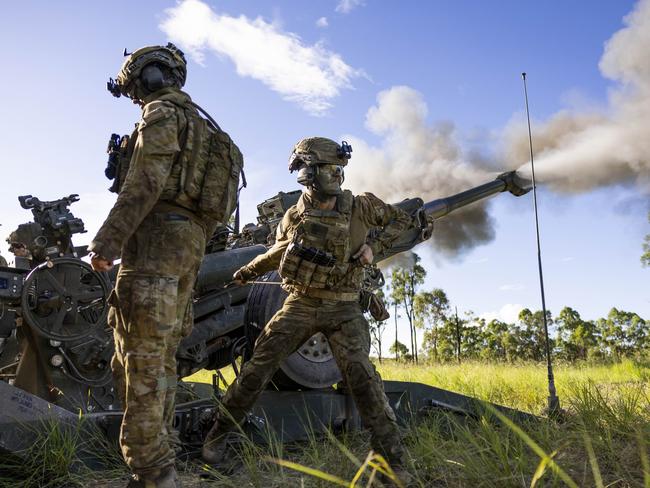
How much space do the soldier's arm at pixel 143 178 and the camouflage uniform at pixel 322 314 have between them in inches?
43.9

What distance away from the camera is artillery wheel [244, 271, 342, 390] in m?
5.05

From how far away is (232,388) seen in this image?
3.93 m

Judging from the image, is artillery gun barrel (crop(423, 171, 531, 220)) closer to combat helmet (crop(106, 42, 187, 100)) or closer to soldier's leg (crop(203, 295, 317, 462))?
soldier's leg (crop(203, 295, 317, 462))

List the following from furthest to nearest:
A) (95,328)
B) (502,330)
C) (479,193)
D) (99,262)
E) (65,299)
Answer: (502,330) → (479,193) → (95,328) → (65,299) → (99,262)

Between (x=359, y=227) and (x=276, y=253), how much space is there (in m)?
0.57

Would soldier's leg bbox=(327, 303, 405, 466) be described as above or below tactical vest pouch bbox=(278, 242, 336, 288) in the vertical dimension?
below

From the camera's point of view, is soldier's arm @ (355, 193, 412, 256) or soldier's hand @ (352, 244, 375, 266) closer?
soldier's hand @ (352, 244, 375, 266)

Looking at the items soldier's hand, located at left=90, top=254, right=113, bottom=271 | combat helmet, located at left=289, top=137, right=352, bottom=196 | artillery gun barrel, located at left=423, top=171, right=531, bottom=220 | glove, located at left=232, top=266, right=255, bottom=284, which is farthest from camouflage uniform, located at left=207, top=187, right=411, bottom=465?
artillery gun barrel, located at left=423, top=171, right=531, bottom=220

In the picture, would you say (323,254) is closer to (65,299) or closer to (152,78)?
(152,78)

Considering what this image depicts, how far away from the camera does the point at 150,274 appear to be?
3.02 metres

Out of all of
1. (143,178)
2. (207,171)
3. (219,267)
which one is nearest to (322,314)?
(207,171)

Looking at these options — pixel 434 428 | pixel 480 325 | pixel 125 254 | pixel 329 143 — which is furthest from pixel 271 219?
pixel 480 325

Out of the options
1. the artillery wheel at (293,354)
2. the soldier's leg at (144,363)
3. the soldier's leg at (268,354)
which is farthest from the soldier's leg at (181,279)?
the artillery wheel at (293,354)

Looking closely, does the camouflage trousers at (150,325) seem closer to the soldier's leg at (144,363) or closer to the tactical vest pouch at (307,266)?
the soldier's leg at (144,363)
